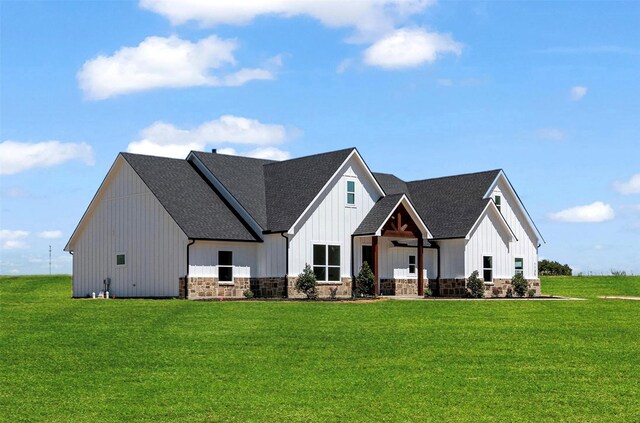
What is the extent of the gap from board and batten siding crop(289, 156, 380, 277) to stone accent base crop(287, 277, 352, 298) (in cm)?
36

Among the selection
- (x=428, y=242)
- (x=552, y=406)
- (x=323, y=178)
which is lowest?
(x=552, y=406)

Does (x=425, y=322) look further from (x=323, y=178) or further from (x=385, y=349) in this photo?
(x=323, y=178)

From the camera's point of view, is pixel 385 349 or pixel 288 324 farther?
pixel 288 324

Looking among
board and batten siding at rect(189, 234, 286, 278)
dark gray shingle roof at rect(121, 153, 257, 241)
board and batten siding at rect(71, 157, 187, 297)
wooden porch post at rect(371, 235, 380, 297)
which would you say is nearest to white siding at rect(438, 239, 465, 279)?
wooden porch post at rect(371, 235, 380, 297)

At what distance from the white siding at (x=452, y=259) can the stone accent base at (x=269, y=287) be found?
32.5 ft

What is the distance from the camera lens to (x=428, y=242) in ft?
144

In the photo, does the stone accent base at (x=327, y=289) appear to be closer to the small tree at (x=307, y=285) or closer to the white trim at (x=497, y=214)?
the small tree at (x=307, y=285)

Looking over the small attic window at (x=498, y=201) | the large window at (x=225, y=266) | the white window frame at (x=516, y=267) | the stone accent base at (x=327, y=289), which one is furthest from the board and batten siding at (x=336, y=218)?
the white window frame at (x=516, y=267)

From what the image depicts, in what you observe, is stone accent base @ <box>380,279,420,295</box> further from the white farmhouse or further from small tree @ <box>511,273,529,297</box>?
small tree @ <box>511,273,529,297</box>

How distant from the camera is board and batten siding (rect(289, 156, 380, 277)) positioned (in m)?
38.3

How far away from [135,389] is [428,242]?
31.6m

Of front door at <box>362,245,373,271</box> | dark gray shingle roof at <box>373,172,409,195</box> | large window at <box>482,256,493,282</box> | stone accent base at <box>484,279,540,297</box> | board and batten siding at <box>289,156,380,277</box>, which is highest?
dark gray shingle roof at <box>373,172,409,195</box>

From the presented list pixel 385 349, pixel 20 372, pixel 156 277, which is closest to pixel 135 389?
pixel 20 372

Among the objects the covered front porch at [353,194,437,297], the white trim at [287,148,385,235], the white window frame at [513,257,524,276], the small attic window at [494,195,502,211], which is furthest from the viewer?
the small attic window at [494,195,502,211]
